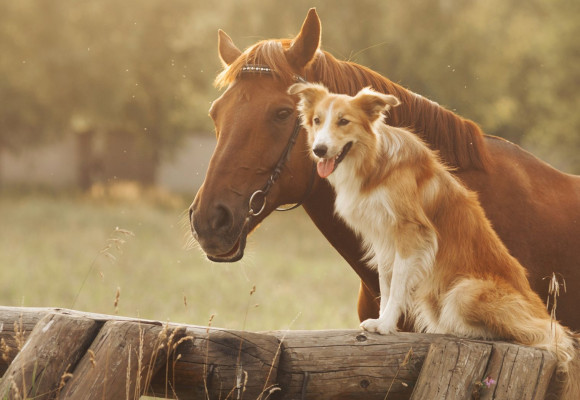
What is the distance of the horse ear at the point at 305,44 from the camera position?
4.41m

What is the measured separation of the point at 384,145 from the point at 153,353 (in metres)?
1.54

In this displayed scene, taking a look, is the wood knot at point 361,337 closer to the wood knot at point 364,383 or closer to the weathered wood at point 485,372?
the wood knot at point 364,383

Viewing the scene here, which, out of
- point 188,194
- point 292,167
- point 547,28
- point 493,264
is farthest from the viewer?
point 188,194

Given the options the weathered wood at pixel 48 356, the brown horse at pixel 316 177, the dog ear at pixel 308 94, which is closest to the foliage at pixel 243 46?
the brown horse at pixel 316 177

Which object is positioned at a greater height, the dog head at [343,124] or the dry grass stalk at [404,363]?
the dog head at [343,124]

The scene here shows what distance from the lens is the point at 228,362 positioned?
3.73 meters

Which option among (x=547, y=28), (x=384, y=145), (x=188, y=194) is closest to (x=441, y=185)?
(x=384, y=145)

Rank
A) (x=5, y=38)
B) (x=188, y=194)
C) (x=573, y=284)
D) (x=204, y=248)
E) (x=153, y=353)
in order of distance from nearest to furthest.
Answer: (x=153, y=353) → (x=204, y=248) → (x=573, y=284) → (x=5, y=38) → (x=188, y=194)

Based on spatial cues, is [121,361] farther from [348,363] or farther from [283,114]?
[283,114]

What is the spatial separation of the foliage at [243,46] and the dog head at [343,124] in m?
19.7

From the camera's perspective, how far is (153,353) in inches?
143

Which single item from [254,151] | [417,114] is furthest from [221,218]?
[417,114]

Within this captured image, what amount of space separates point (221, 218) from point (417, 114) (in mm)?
1377

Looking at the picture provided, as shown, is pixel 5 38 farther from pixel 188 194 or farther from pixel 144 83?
pixel 188 194
